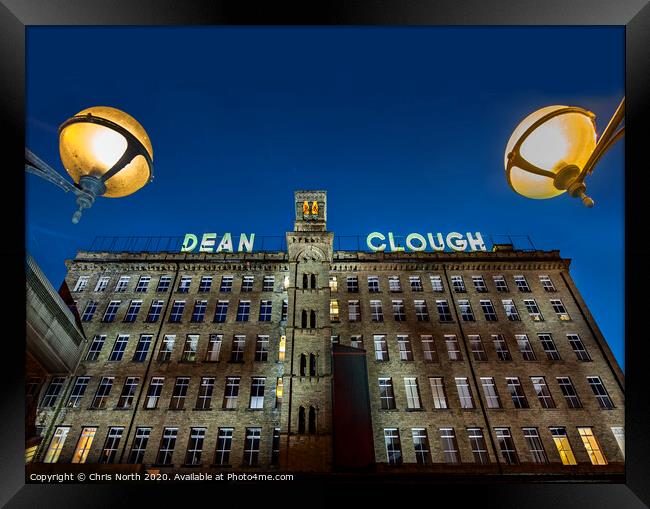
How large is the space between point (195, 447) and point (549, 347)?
75.0ft

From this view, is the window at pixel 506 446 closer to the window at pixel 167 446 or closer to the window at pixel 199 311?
the window at pixel 167 446

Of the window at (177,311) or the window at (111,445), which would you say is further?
the window at (177,311)

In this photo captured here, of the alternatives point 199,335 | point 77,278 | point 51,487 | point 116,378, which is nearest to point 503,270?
point 199,335

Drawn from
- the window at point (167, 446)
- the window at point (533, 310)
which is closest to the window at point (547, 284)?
the window at point (533, 310)

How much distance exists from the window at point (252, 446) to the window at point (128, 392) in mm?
7398

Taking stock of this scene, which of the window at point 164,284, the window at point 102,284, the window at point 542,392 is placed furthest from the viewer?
the window at point 164,284

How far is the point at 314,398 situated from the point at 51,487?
1669cm

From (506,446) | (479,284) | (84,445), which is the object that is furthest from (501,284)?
(84,445)

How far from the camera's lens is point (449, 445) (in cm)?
2192

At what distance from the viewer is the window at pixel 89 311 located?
27219 mm

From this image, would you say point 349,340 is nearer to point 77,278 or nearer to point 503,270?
point 503,270

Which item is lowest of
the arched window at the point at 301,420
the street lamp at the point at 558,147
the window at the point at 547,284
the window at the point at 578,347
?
the street lamp at the point at 558,147

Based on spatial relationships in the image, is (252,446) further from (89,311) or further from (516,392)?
(516,392)
